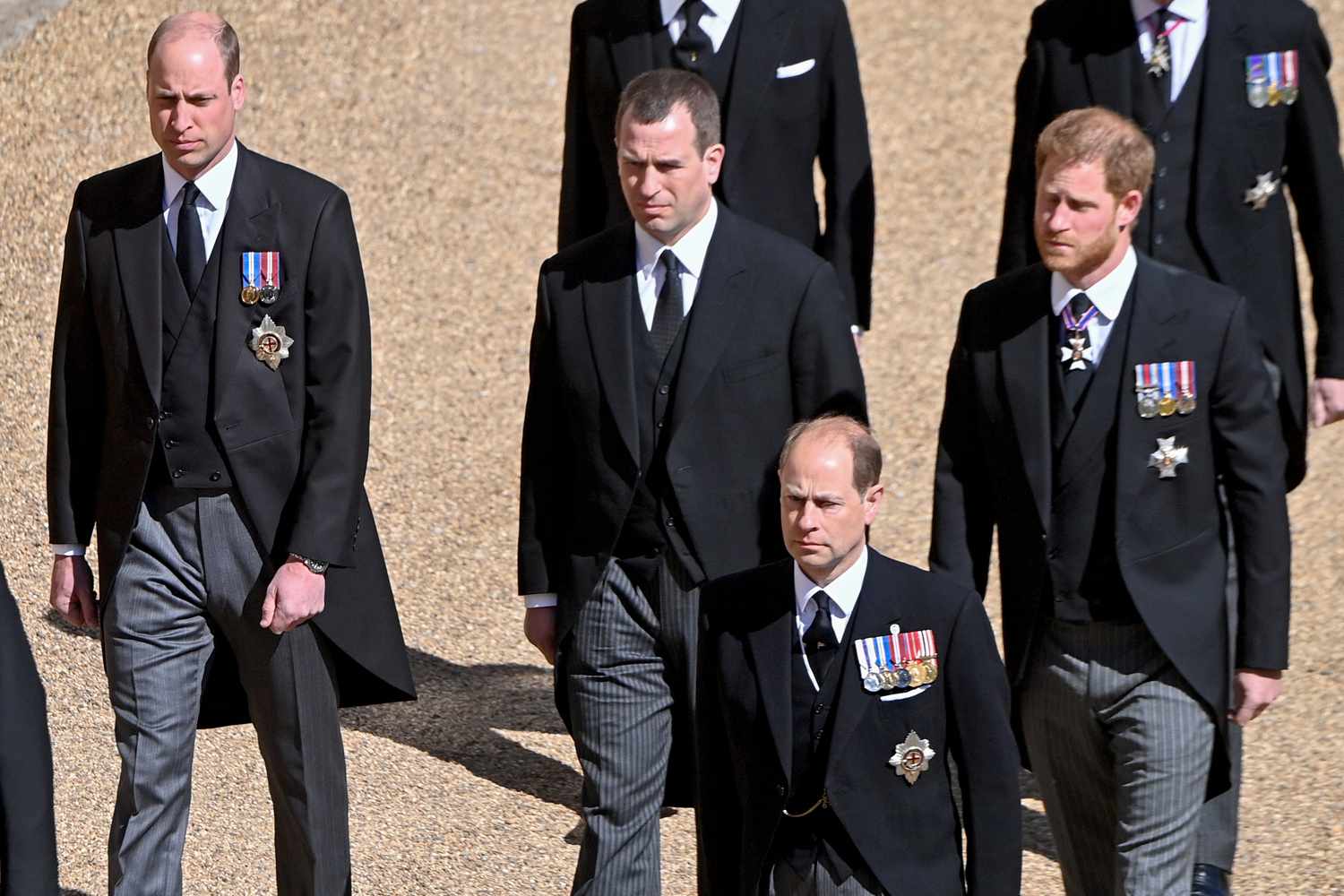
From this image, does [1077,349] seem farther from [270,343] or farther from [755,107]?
[270,343]

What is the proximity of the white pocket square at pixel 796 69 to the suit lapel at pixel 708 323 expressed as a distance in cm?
128

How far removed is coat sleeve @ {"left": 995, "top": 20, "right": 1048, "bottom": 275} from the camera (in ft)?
19.9

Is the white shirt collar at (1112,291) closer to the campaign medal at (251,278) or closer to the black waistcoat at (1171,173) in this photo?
the black waistcoat at (1171,173)

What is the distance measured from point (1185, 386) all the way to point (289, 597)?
6.65 feet

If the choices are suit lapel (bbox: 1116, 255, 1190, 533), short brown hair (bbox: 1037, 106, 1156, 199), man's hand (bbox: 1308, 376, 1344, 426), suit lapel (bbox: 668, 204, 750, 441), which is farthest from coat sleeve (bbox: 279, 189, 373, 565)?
man's hand (bbox: 1308, 376, 1344, 426)

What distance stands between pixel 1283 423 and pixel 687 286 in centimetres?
180

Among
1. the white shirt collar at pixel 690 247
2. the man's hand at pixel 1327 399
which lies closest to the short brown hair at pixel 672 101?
the white shirt collar at pixel 690 247

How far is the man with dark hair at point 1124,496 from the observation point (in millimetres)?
4883

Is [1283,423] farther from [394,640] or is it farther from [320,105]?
[320,105]

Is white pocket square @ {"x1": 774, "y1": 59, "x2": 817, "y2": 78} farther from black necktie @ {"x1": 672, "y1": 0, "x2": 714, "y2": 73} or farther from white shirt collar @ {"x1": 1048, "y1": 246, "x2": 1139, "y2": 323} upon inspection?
white shirt collar @ {"x1": 1048, "y1": 246, "x2": 1139, "y2": 323}

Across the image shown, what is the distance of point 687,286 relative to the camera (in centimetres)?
519

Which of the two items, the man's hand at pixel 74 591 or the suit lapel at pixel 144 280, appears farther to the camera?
the man's hand at pixel 74 591

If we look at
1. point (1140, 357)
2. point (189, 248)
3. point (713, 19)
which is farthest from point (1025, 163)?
point (189, 248)

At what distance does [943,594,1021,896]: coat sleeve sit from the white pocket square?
231 cm
